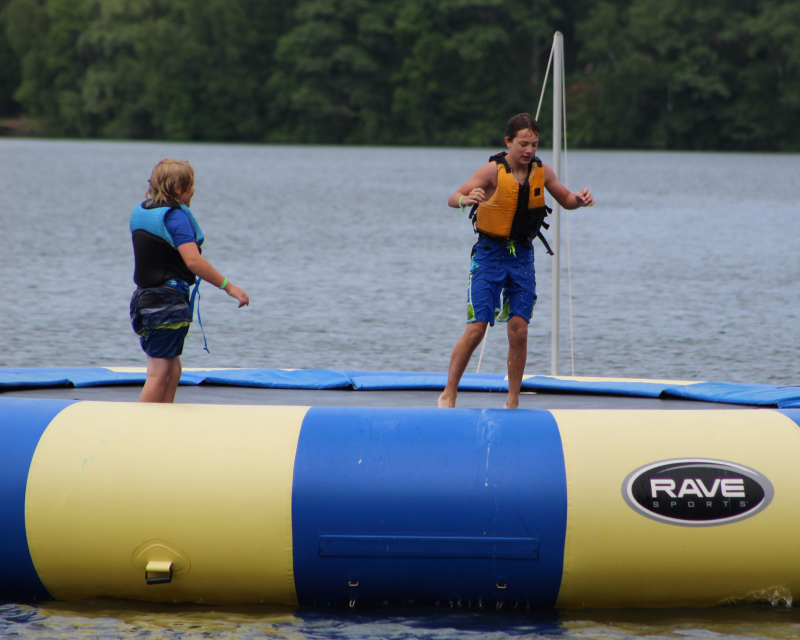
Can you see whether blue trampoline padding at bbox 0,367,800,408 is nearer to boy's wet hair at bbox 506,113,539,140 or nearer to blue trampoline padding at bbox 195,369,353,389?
blue trampoline padding at bbox 195,369,353,389

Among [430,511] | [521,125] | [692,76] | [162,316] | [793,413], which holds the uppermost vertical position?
[692,76]

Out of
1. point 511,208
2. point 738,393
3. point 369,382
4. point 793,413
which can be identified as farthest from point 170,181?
point 738,393

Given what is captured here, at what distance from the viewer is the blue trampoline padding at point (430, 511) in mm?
4188

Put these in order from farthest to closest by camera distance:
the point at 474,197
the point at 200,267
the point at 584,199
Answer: the point at 584,199
the point at 474,197
the point at 200,267

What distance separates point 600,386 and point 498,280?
123cm

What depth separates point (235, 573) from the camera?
169 inches

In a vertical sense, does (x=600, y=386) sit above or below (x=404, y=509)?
above

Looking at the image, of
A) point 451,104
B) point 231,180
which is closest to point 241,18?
point 451,104

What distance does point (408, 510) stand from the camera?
419 centimetres

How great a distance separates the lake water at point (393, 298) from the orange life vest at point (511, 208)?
173 centimetres

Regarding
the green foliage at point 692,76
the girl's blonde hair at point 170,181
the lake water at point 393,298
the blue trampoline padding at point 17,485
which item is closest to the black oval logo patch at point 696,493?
the lake water at point 393,298

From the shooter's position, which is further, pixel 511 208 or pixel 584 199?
pixel 584 199

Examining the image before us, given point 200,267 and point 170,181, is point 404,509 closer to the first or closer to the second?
point 200,267

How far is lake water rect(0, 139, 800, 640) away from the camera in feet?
14.6
